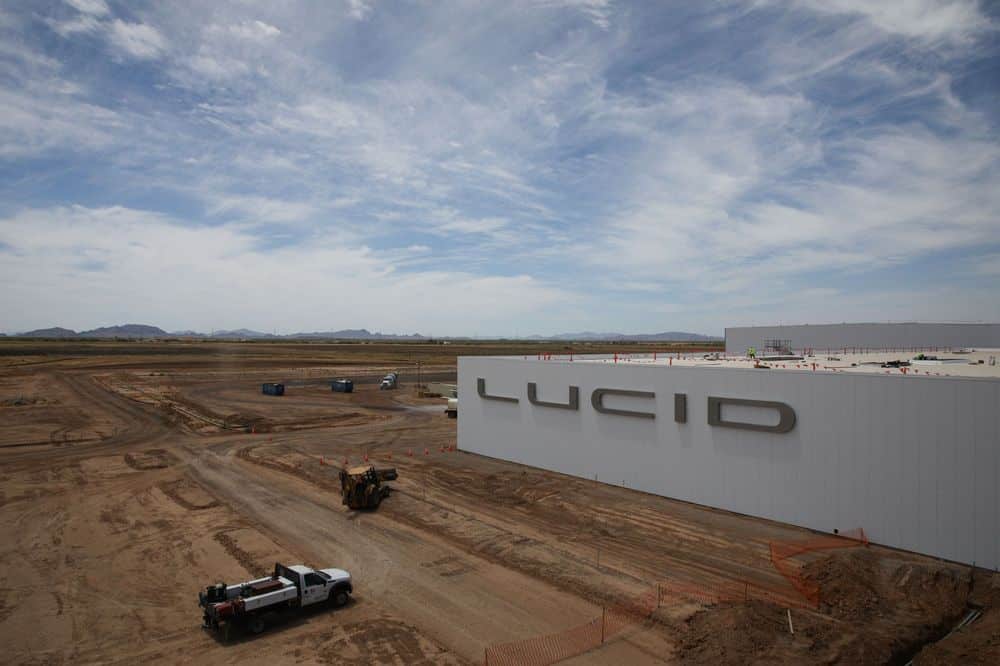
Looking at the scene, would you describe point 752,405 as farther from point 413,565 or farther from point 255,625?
point 255,625

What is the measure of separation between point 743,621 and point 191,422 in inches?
2373

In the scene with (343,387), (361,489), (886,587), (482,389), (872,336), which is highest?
(872,336)

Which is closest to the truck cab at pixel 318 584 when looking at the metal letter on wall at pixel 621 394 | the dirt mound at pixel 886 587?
the dirt mound at pixel 886 587

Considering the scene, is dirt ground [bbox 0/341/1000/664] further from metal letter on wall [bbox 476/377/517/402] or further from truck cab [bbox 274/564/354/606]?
metal letter on wall [bbox 476/377/517/402]

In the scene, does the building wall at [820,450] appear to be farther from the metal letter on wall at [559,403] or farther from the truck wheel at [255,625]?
the truck wheel at [255,625]

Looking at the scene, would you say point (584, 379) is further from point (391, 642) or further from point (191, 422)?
point (191, 422)

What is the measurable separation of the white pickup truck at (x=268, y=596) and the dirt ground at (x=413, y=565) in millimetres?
532

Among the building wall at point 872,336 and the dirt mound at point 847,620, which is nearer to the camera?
the dirt mound at point 847,620

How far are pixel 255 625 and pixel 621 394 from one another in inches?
925

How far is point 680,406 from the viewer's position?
32.6m

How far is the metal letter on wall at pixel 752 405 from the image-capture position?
1112 inches

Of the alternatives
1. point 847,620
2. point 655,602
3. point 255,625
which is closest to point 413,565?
point 255,625

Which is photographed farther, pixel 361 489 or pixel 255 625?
pixel 361 489

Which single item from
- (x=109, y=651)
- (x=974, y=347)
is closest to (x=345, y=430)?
(x=109, y=651)
